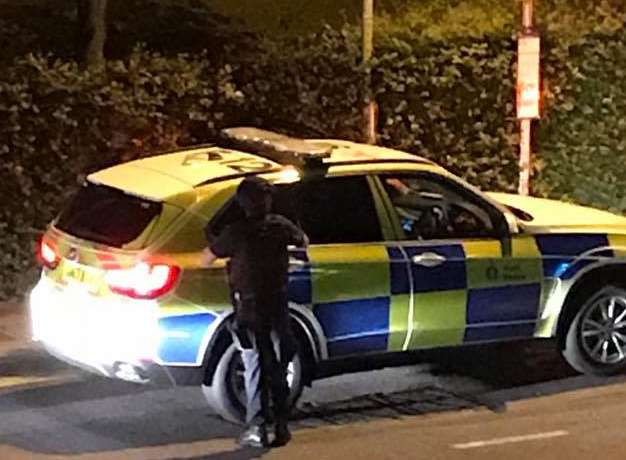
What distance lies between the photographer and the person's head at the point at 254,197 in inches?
338

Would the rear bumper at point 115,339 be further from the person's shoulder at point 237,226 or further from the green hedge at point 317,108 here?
the green hedge at point 317,108

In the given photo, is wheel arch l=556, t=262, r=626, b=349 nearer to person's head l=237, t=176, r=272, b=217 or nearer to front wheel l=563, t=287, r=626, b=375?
front wheel l=563, t=287, r=626, b=375

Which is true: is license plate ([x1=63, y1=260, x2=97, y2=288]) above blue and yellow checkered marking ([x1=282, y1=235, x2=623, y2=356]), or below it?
above

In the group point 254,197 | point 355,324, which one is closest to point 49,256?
point 254,197

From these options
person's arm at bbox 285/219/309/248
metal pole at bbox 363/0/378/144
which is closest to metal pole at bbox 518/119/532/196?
metal pole at bbox 363/0/378/144

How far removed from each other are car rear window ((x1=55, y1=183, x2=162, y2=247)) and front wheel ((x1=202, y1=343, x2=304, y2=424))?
0.80 metres

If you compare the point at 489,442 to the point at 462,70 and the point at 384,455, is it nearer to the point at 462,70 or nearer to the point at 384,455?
the point at 384,455

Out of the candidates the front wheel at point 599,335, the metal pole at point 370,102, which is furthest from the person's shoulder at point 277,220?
the metal pole at point 370,102

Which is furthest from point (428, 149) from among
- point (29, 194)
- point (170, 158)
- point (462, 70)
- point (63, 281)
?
point (63, 281)

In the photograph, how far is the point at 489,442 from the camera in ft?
29.4

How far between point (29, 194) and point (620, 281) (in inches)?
169

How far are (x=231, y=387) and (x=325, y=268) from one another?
0.80 meters

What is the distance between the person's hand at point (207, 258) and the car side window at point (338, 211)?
657 mm

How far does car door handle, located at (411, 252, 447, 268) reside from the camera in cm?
948
